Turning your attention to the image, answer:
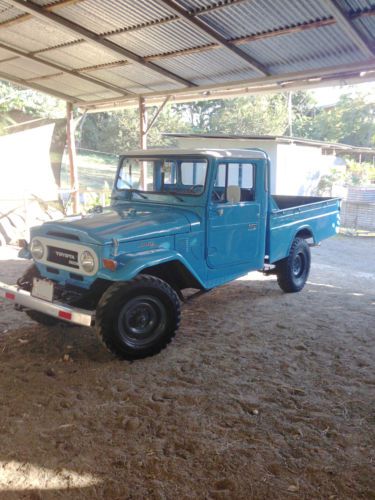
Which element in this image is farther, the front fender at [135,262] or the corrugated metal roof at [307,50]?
the corrugated metal roof at [307,50]

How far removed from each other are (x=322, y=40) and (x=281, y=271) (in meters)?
3.10

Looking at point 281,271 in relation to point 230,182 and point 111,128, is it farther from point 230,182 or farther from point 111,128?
point 111,128

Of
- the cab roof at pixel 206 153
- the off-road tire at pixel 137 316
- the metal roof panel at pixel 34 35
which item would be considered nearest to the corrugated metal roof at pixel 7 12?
the metal roof panel at pixel 34 35

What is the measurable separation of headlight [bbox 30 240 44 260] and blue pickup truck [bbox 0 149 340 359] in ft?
0.04

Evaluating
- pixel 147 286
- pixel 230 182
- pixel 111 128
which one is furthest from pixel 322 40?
pixel 111 128

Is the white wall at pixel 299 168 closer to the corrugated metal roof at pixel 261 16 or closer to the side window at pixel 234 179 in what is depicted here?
the corrugated metal roof at pixel 261 16

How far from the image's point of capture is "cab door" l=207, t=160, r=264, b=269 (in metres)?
4.75

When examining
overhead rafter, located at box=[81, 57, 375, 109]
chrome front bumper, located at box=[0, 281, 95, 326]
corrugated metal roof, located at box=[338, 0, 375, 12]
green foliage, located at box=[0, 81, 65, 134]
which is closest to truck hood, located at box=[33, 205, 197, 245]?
chrome front bumper, located at box=[0, 281, 95, 326]

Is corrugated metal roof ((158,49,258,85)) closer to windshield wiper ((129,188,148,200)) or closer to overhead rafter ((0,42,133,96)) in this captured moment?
overhead rafter ((0,42,133,96))

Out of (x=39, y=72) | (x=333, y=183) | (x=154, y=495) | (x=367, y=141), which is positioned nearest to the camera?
(x=154, y=495)

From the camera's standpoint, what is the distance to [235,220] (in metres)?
4.97

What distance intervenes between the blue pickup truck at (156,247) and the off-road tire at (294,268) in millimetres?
19

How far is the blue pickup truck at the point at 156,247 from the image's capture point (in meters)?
3.86

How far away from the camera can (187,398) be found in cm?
339
